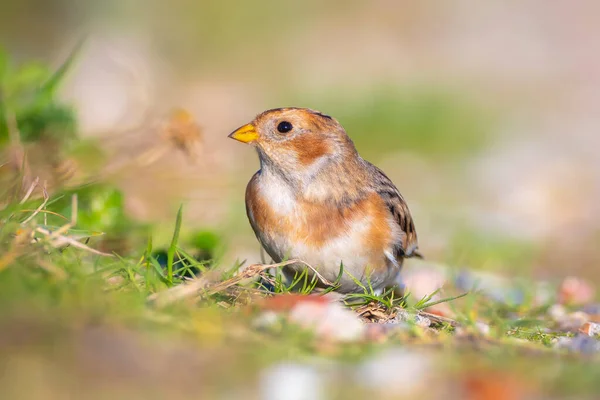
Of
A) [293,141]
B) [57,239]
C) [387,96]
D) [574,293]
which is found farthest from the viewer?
[387,96]

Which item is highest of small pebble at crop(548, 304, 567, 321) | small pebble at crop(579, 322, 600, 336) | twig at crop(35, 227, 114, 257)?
twig at crop(35, 227, 114, 257)

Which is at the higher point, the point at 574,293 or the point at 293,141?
the point at 293,141

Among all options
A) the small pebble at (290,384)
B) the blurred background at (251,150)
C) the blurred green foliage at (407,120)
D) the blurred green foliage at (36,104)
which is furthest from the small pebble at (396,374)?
the blurred green foliage at (407,120)

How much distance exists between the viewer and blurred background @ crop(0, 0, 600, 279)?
7672mm

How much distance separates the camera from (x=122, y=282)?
3.85 metres

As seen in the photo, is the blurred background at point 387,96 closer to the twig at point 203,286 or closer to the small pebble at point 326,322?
the twig at point 203,286

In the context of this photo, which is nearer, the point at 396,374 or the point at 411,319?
the point at 396,374

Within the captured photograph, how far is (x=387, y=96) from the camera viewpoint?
1258 cm

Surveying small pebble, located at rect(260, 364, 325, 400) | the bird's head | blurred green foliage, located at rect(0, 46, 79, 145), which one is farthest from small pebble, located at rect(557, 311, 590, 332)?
blurred green foliage, located at rect(0, 46, 79, 145)

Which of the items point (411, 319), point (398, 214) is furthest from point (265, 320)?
point (398, 214)

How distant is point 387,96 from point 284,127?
26.0ft

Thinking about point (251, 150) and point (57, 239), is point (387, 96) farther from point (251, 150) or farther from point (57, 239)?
point (57, 239)

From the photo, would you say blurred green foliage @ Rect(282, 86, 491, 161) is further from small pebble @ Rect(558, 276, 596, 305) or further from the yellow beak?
the yellow beak

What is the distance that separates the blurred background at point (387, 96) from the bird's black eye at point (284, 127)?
87 centimetres
